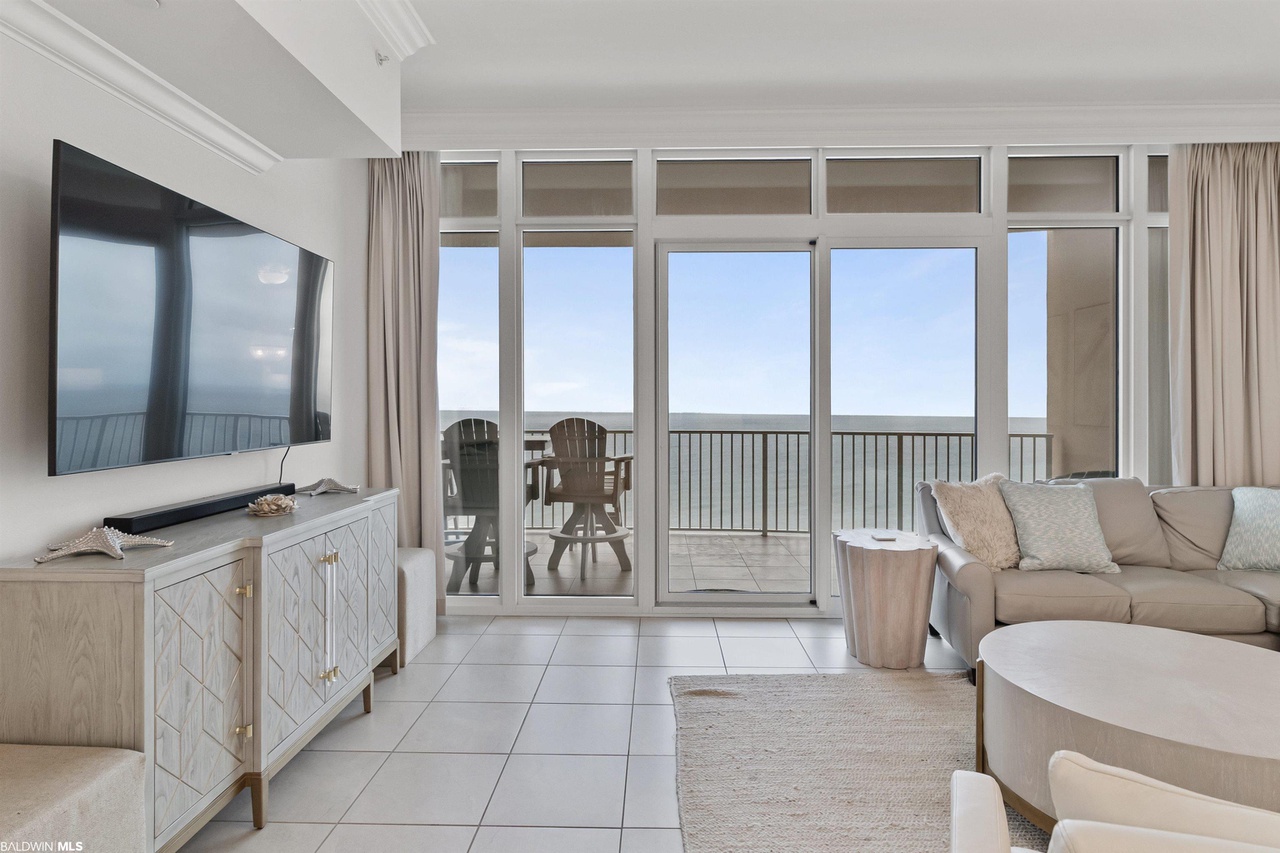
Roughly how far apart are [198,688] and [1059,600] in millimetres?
3188

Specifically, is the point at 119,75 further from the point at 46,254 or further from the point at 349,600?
the point at 349,600

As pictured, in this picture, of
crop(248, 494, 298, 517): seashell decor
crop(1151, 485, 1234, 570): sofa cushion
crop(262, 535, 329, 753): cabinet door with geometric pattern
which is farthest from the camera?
crop(1151, 485, 1234, 570): sofa cushion

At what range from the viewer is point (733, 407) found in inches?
160

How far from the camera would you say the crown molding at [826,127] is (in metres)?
3.68

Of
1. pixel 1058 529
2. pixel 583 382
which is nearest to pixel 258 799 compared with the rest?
pixel 583 382

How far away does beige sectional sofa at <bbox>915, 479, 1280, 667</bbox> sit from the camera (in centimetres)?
286

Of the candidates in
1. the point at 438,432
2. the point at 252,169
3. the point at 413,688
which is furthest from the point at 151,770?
the point at 438,432

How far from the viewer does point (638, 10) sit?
9.07ft

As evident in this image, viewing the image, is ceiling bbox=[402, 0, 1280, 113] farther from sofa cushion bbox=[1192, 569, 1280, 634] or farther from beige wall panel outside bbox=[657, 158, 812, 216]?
sofa cushion bbox=[1192, 569, 1280, 634]

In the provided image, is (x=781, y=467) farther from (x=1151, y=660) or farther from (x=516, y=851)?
(x=516, y=851)

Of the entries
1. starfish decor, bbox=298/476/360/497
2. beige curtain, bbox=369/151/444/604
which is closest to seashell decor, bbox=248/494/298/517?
starfish decor, bbox=298/476/360/497

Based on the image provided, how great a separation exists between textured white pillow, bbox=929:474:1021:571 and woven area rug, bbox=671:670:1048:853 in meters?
0.60

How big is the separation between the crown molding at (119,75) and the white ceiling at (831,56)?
0.94 m

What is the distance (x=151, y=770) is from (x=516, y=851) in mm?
933
